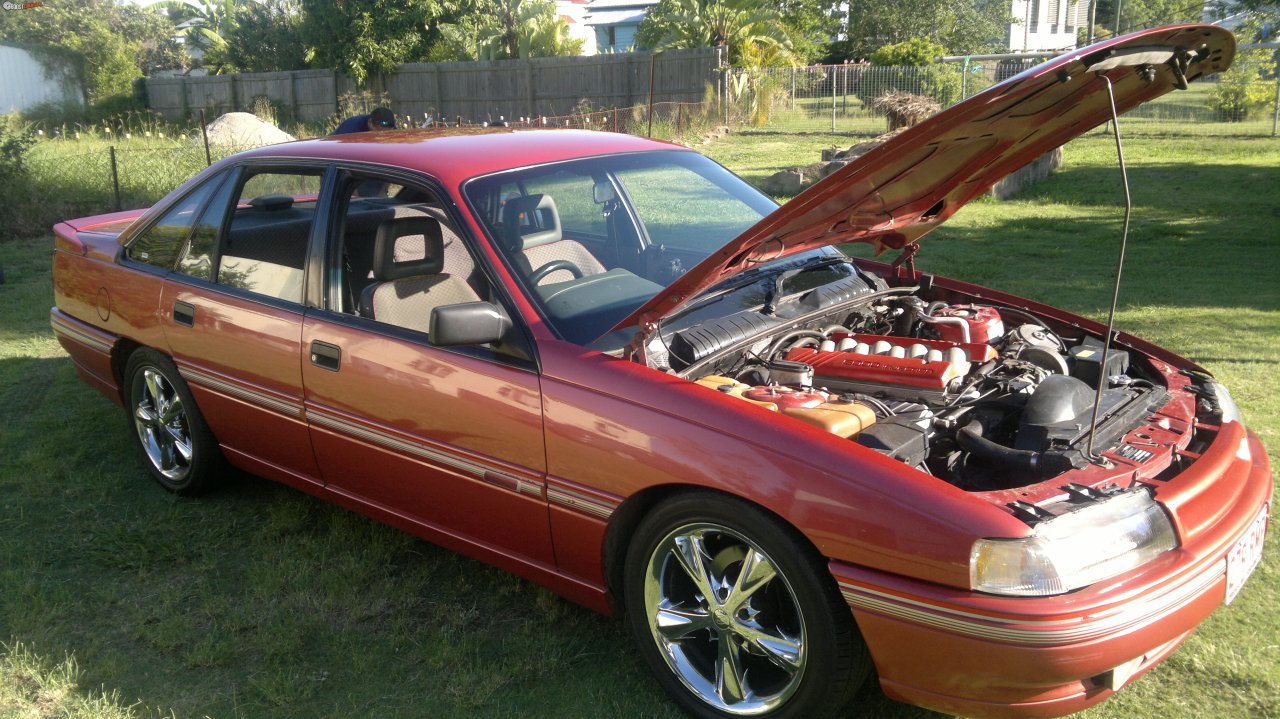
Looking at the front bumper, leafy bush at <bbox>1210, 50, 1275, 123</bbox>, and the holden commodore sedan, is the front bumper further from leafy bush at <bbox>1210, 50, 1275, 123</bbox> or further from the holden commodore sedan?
leafy bush at <bbox>1210, 50, 1275, 123</bbox>

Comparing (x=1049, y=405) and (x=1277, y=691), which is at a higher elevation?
(x=1049, y=405)

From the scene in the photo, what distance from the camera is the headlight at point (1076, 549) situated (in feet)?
7.41

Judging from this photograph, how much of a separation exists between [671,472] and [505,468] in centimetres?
64

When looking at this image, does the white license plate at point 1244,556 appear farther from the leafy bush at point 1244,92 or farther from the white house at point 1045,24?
the white house at point 1045,24

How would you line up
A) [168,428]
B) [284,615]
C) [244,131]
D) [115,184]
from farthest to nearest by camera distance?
[244,131], [115,184], [168,428], [284,615]

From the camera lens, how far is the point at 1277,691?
9.48 feet

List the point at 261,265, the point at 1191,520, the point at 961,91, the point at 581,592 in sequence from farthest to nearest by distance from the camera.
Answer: the point at 961,91, the point at 261,265, the point at 581,592, the point at 1191,520

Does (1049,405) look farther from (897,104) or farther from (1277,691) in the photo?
(897,104)

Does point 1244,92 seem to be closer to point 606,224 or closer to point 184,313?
point 606,224

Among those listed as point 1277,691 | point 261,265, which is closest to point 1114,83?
point 1277,691

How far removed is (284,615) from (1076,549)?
101 inches

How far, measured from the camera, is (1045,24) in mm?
40469

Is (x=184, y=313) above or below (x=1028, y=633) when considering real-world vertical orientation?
above

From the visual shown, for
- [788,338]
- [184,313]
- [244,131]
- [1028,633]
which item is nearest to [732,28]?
[244,131]
